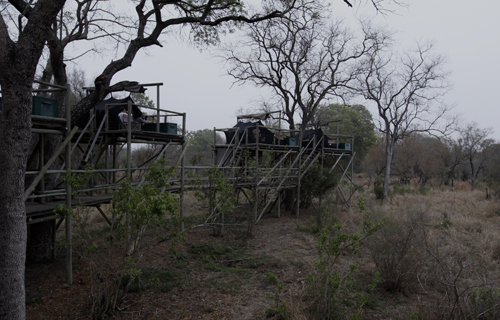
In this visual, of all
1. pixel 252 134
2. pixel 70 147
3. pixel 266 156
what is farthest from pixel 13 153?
pixel 252 134

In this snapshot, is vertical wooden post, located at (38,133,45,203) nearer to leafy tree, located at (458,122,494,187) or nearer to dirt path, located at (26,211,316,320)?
dirt path, located at (26,211,316,320)

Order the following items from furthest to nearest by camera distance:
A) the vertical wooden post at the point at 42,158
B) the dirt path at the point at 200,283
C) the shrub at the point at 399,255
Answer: the shrub at the point at 399,255 → the vertical wooden post at the point at 42,158 → the dirt path at the point at 200,283

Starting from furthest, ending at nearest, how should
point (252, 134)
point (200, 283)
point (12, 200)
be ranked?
point (252, 134)
point (200, 283)
point (12, 200)

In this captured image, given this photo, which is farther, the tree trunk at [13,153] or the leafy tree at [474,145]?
the leafy tree at [474,145]

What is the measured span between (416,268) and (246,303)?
12.5 feet

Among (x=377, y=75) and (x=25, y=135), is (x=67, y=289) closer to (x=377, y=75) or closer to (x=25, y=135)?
(x=25, y=135)

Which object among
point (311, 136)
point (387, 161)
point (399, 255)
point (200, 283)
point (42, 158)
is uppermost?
point (311, 136)

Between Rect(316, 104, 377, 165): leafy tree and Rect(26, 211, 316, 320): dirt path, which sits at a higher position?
Rect(316, 104, 377, 165): leafy tree

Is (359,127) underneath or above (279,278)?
above

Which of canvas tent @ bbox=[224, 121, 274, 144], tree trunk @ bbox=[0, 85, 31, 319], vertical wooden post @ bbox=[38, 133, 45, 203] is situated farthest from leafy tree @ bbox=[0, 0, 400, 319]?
canvas tent @ bbox=[224, 121, 274, 144]

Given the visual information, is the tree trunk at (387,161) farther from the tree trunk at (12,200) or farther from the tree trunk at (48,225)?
the tree trunk at (12,200)

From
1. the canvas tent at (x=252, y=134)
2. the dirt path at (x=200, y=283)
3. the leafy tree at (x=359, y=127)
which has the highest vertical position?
the leafy tree at (x=359, y=127)

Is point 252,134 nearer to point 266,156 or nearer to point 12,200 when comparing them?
point 266,156

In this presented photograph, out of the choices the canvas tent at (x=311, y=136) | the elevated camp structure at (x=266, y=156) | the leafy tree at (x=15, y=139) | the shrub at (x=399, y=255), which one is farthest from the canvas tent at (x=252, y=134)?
the leafy tree at (x=15, y=139)
